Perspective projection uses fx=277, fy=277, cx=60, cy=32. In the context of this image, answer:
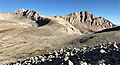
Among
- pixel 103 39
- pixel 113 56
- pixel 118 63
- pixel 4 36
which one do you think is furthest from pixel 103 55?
pixel 4 36

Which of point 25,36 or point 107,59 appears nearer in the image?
point 107,59

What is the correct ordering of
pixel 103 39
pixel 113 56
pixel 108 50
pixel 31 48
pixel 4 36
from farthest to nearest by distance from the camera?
pixel 4 36 < pixel 31 48 < pixel 103 39 < pixel 108 50 < pixel 113 56

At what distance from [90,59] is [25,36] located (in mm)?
157689

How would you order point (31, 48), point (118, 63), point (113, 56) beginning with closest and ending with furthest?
point (118, 63)
point (113, 56)
point (31, 48)

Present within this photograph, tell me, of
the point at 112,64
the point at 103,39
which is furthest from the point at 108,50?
the point at 103,39

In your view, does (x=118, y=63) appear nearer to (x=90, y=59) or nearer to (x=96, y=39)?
(x=90, y=59)

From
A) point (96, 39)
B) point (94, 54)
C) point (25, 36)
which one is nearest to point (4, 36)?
point (25, 36)

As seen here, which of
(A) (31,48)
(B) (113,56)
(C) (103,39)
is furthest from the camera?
(A) (31,48)

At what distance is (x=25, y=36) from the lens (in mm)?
178000

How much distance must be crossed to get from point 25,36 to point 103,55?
15733 cm

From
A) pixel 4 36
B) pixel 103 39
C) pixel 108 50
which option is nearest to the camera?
pixel 108 50

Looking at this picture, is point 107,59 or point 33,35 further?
point 33,35

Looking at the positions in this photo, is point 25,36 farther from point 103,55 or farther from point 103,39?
point 103,55

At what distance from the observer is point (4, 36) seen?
572 feet
